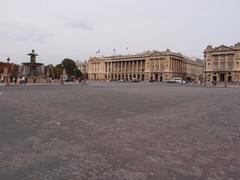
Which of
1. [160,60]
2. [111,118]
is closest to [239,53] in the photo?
[160,60]

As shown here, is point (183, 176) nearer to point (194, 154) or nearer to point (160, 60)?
point (194, 154)

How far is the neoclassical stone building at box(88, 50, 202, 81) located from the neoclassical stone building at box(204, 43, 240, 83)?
19.2 m

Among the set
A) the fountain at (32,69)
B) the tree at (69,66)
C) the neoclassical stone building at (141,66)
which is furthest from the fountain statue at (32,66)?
the neoclassical stone building at (141,66)

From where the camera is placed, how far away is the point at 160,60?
5689 inches

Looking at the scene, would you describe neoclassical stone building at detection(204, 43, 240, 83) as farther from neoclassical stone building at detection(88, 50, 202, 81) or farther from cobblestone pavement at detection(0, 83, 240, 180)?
cobblestone pavement at detection(0, 83, 240, 180)

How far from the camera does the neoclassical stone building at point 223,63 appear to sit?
119 meters

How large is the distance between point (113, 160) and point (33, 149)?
77.1 inches

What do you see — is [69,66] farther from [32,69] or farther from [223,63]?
[223,63]

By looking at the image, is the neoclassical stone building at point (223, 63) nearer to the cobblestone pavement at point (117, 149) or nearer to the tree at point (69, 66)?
the tree at point (69, 66)

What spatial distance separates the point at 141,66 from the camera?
15550cm

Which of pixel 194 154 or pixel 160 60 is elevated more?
pixel 160 60

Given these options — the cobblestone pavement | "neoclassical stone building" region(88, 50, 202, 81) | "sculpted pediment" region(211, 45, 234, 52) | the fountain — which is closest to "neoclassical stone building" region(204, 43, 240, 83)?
"sculpted pediment" region(211, 45, 234, 52)

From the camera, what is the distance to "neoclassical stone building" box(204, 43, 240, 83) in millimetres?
118625

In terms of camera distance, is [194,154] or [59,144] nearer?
[194,154]
